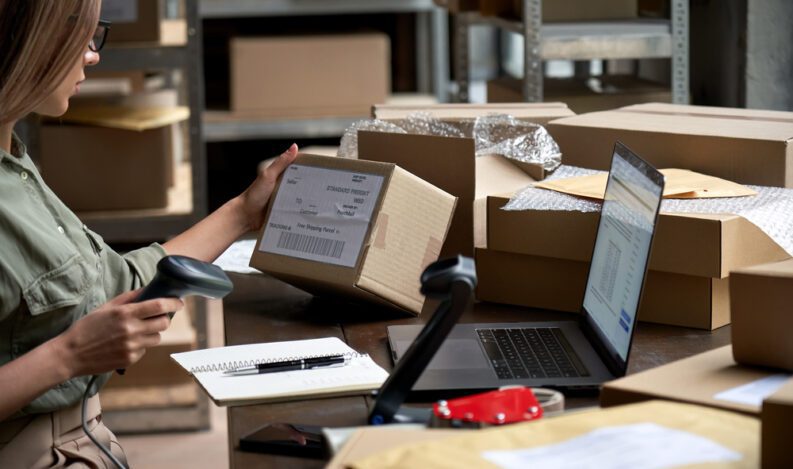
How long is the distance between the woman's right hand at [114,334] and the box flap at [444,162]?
0.59 m

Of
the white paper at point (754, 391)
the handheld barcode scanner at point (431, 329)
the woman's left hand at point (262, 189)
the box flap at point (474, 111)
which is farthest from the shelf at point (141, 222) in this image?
the white paper at point (754, 391)

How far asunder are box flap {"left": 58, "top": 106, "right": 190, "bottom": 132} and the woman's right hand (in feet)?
5.67

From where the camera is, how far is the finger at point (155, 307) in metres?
1.29

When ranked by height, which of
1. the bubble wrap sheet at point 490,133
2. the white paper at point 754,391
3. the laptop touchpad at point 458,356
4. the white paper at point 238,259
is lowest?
the laptop touchpad at point 458,356

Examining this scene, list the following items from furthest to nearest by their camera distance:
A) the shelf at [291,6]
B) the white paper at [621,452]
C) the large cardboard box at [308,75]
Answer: the shelf at [291,6], the large cardboard box at [308,75], the white paper at [621,452]

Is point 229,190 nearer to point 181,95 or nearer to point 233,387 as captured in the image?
point 181,95

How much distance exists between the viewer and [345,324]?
65.2 inches

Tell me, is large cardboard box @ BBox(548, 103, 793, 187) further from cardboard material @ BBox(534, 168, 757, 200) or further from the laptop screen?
the laptop screen

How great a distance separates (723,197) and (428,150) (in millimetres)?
459

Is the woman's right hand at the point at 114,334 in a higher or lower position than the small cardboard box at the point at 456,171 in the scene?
lower

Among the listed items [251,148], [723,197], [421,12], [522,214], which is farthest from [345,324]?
[251,148]

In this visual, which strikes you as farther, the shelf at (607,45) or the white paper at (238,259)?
the shelf at (607,45)

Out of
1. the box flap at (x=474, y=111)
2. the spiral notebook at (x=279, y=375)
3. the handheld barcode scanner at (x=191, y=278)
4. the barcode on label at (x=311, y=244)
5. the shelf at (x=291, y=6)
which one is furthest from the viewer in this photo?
the shelf at (x=291, y=6)

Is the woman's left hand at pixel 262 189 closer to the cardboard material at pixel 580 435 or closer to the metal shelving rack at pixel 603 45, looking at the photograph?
the cardboard material at pixel 580 435
